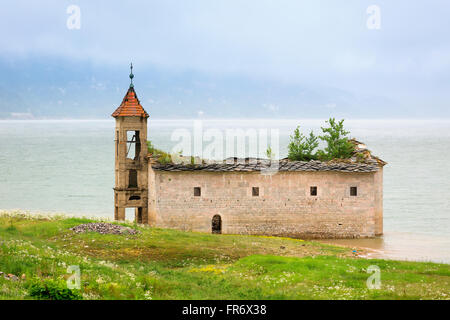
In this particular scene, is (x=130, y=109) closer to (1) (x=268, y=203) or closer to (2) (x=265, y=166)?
(2) (x=265, y=166)

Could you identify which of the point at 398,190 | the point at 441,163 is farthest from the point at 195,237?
the point at 441,163

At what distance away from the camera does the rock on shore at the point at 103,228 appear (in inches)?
1347

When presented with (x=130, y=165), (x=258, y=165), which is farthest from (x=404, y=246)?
→ (x=130, y=165)

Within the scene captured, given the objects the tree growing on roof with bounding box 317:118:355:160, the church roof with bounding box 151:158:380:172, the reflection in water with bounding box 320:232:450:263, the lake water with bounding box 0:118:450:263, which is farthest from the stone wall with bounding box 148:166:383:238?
the tree growing on roof with bounding box 317:118:355:160

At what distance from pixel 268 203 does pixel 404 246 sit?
8.49 m

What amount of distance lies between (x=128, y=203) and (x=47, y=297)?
77.3 feet

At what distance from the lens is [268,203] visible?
41250 mm

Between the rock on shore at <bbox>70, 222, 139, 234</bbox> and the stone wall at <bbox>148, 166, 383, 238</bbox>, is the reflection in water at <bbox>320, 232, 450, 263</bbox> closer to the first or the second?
the stone wall at <bbox>148, 166, 383, 238</bbox>

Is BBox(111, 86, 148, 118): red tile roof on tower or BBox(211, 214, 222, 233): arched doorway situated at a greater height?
BBox(111, 86, 148, 118): red tile roof on tower

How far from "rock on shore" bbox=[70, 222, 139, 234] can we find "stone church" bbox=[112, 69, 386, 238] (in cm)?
530

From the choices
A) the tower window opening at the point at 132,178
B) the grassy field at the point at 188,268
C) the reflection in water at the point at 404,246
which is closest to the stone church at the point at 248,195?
the reflection in water at the point at 404,246

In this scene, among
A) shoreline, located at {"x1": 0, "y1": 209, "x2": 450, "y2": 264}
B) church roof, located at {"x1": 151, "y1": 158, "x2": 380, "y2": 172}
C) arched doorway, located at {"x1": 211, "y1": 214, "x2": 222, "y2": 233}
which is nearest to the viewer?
shoreline, located at {"x1": 0, "y1": 209, "x2": 450, "y2": 264}

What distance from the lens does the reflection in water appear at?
36.6 metres

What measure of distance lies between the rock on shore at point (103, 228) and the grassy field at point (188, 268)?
1.89ft
